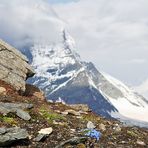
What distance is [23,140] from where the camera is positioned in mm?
24891

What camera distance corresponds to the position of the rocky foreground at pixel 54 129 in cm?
2486

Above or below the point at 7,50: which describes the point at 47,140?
below

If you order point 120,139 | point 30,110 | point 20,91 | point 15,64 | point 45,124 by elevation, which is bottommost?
point 120,139

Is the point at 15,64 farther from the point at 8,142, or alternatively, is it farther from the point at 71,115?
the point at 8,142

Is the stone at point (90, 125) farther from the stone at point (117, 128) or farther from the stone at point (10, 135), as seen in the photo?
the stone at point (10, 135)

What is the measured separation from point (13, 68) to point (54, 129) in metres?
14.4

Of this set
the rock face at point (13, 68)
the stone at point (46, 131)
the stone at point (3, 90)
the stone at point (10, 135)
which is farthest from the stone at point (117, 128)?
the rock face at point (13, 68)

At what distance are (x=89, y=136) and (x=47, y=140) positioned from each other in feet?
7.42

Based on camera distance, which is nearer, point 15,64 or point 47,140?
point 47,140

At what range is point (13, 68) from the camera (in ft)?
136

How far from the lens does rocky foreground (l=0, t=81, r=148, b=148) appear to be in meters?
24.9

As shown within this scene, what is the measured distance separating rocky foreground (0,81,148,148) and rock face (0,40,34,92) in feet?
12.6

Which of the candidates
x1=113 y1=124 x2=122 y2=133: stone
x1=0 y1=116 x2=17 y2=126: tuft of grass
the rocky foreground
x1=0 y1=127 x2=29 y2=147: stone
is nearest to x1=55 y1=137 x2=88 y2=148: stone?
the rocky foreground

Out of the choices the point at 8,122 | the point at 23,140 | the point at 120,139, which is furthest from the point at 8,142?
the point at 120,139
